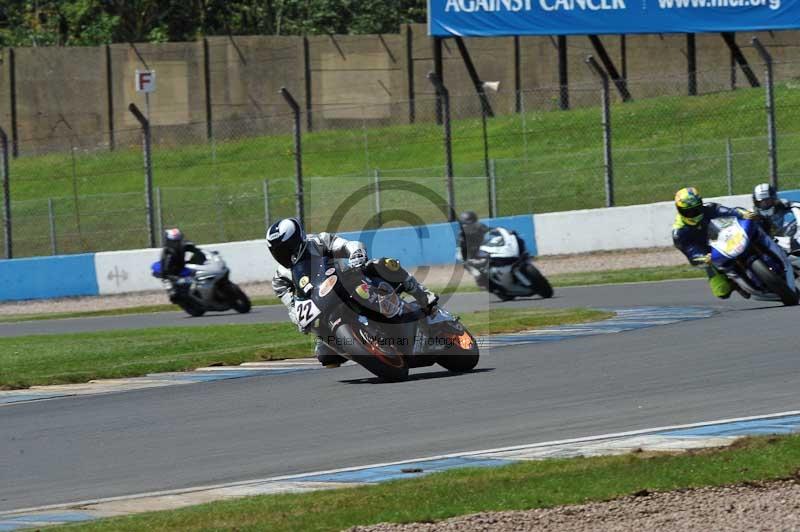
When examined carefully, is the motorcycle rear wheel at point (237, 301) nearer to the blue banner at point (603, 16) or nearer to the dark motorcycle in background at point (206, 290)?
the dark motorcycle in background at point (206, 290)

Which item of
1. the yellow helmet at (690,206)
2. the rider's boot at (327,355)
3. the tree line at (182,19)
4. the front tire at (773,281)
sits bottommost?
the rider's boot at (327,355)

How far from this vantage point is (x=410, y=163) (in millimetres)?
34000

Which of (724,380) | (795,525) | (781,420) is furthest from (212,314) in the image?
(795,525)

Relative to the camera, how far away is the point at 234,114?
3988 cm

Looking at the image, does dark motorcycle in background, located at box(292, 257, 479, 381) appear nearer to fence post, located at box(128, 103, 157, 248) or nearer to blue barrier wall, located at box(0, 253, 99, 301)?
fence post, located at box(128, 103, 157, 248)

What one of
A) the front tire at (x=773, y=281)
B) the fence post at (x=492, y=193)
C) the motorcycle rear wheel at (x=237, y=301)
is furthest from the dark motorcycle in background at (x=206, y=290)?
the front tire at (x=773, y=281)

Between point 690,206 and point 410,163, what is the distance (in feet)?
59.4

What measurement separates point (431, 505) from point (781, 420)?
2772mm

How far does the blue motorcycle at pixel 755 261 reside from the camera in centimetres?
1562

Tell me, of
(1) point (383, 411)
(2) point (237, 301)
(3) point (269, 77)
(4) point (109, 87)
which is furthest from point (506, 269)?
(4) point (109, 87)

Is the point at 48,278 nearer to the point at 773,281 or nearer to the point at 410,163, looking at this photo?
the point at 410,163

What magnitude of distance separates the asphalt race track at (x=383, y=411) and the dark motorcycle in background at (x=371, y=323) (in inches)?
9.1

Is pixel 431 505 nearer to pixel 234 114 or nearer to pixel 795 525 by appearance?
pixel 795 525

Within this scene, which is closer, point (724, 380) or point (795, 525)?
point (795, 525)
